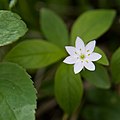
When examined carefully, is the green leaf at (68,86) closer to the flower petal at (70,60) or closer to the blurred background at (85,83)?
the flower petal at (70,60)

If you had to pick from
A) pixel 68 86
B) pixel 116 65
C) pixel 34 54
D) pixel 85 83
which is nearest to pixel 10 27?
pixel 34 54

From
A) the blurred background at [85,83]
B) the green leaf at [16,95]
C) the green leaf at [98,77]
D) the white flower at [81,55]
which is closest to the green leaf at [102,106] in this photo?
the blurred background at [85,83]

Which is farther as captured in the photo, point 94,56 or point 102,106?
point 102,106

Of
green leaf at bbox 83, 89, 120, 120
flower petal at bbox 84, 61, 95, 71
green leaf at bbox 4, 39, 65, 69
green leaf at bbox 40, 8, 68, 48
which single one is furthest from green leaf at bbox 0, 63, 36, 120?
green leaf at bbox 83, 89, 120, 120

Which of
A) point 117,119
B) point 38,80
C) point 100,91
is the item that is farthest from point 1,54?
point 117,119

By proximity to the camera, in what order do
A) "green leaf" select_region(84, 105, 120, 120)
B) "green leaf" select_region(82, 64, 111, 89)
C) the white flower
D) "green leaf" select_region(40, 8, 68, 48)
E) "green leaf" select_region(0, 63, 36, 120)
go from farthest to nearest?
"green leaf" select_region(84, 105, 120, 120) → "green leaf" select_region(40, 8, 68, 48) → "green leaf" select_region(82, 64, 111, 89) → the white flower → "green leaf" select_region(0, 63, 36, 120)

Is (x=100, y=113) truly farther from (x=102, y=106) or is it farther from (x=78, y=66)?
(x=78, y=66)

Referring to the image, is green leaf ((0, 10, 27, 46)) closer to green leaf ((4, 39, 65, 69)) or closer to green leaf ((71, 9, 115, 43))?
green leaf ((4, 39, 65, 69))
